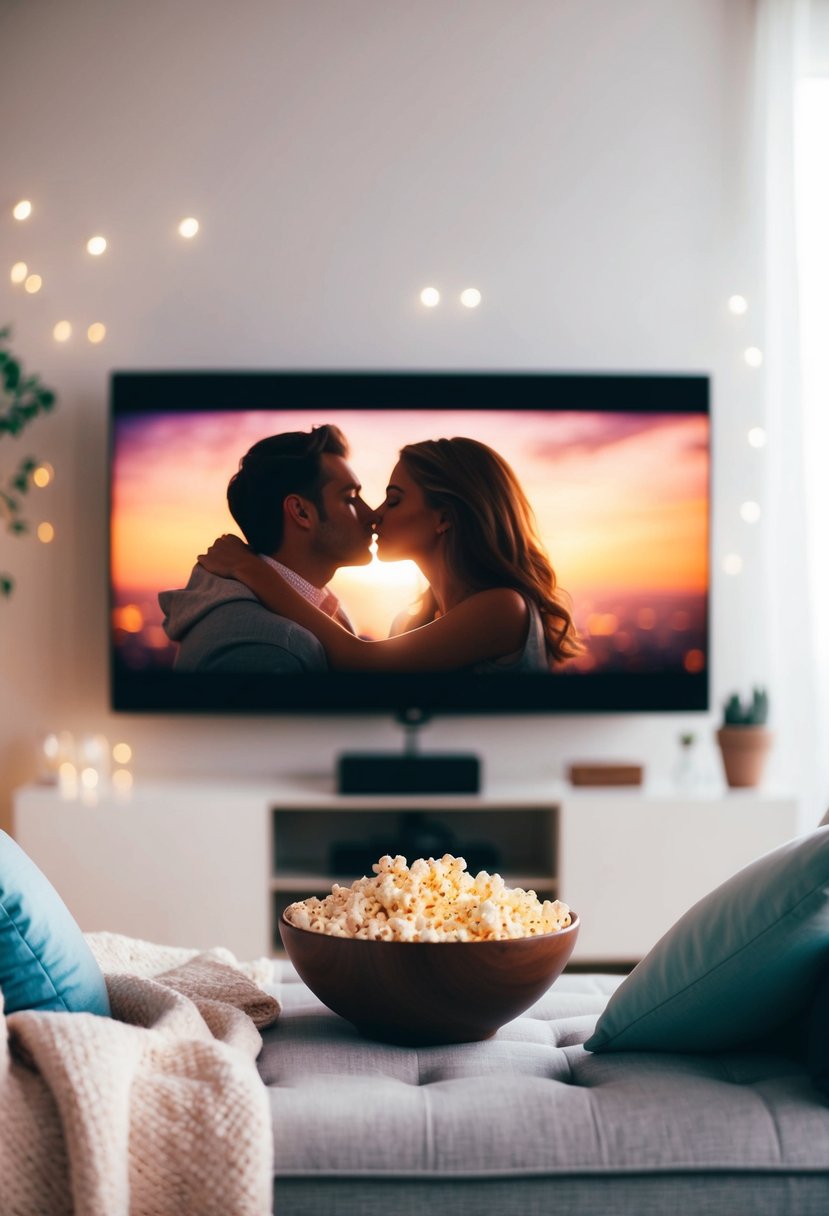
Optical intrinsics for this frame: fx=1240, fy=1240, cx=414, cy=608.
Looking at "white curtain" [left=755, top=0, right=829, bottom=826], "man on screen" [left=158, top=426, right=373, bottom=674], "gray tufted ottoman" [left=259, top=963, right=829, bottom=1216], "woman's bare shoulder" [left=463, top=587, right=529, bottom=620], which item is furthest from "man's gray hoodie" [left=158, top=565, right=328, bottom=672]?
"gray tufted ottoman" [left=259, top=963, right=829, bottom=1216]

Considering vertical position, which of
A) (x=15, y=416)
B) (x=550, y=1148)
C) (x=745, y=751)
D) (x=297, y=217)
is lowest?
(x=550, y=1148)

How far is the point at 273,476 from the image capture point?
349 cm

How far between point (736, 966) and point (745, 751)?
2051mm

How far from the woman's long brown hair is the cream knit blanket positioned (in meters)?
2.27

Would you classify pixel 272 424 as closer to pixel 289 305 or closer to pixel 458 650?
pixel 289 305

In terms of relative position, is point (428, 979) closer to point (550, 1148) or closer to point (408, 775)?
point (550, 1148)

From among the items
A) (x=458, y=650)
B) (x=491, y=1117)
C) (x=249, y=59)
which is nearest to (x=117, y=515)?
(x=458, y=650)

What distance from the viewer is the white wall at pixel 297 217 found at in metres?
3.54

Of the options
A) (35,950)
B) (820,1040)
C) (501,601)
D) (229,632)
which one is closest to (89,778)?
(229,632)

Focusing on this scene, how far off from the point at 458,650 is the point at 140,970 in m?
1.79

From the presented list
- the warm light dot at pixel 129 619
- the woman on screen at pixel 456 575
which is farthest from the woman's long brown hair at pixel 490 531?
the warm light dot at pixel 129 619

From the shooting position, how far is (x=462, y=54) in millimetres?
3564

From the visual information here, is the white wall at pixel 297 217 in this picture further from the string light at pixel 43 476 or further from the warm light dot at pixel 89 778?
the warm light dot at pixel 89 778

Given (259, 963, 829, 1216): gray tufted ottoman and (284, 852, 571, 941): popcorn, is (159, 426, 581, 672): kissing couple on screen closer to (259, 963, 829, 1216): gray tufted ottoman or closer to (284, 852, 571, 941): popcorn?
(284, 852, 571, 941): popcorn
